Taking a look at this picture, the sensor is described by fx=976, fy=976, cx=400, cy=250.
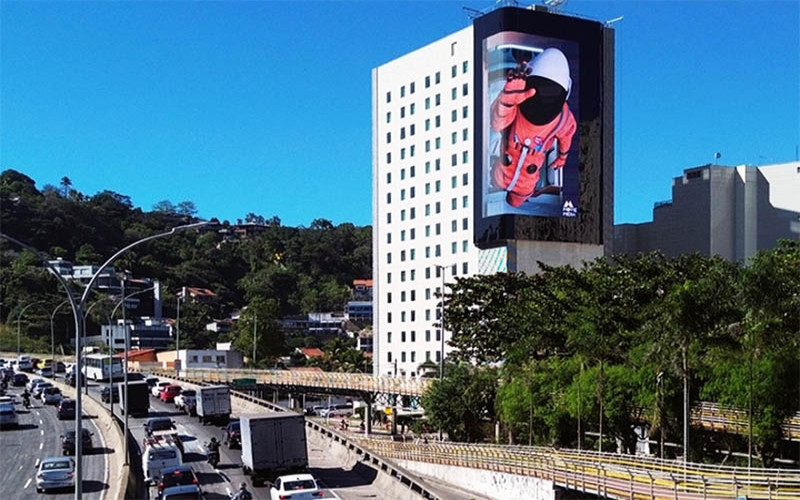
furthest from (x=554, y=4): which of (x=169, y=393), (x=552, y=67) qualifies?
(x=169, y=393)

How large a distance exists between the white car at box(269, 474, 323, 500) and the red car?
51.1 m

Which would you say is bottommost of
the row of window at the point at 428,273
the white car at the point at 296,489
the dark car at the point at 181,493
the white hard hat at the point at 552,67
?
the dark car at the point at 181,493

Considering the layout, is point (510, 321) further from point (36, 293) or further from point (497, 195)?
point (36, 293)

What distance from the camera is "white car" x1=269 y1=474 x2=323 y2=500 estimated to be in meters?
33.8

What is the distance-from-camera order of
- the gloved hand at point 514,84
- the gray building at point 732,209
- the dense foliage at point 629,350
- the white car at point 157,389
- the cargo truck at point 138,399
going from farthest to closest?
the gray building at point 732,209, the gloved hand at point 514,84, the white car at point 157,389, the cargo truck at point 138,399, the dense foliage at point 629,350

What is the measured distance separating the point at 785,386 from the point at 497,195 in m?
57.9

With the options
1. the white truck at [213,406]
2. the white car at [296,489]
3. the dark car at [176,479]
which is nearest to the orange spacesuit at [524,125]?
the white truck at [213,406]

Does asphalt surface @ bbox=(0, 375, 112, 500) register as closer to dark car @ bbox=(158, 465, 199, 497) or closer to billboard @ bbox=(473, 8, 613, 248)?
dark car @ bbox=(158, 465, 199, 497)

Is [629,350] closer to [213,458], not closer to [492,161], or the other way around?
[213,458]

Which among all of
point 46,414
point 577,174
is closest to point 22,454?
point 46,414

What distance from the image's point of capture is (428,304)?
4296 inches

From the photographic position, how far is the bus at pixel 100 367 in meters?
95.8

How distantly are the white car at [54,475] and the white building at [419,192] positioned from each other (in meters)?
63.9

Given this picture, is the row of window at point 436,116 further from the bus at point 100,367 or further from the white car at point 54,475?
the white car at point 54,475
